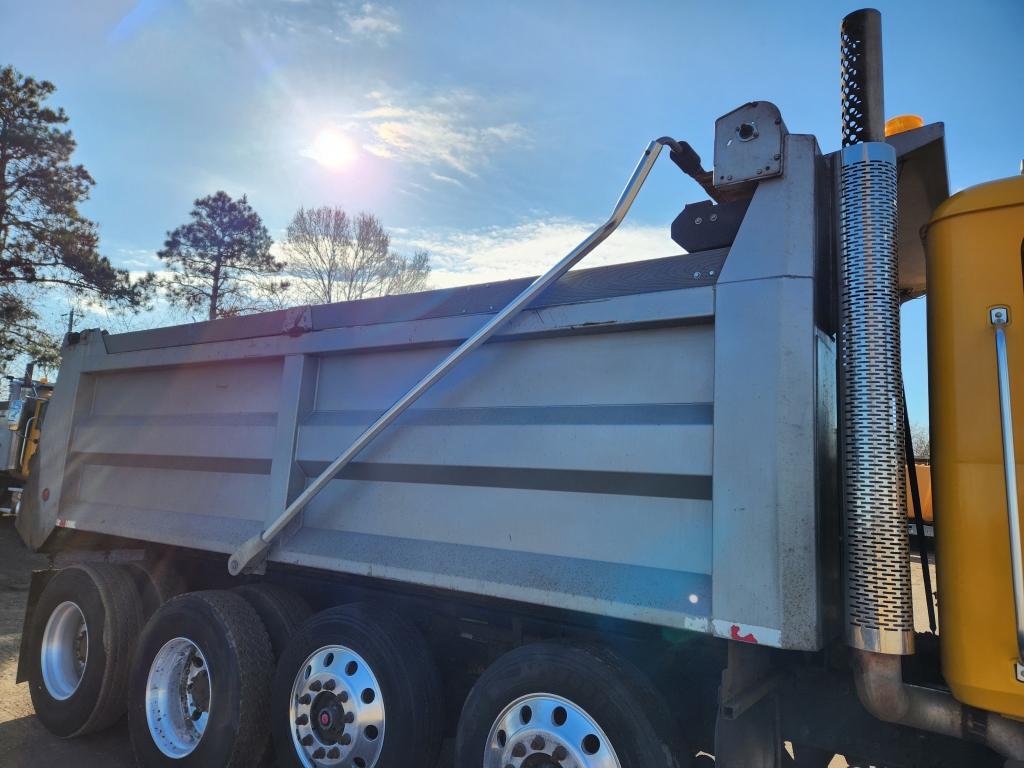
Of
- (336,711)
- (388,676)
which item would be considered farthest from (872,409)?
(336,711)

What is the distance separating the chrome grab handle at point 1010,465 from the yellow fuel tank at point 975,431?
0.02 metres

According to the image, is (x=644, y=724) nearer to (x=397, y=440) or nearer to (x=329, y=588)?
(x=397, y=440)

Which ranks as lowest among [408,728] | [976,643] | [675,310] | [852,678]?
[408,728]

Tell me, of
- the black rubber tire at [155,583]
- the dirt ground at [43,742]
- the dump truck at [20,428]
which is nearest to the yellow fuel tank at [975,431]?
the dirt ground at [43,742]

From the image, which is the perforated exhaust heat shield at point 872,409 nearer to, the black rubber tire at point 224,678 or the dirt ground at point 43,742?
the dirt ground at point 43,742

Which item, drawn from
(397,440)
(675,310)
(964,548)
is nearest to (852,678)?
(964,548)

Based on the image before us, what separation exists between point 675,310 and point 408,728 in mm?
2005

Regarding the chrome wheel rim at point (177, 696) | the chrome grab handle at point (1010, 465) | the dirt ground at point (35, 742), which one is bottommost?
the dirt ground at point (35, 742)

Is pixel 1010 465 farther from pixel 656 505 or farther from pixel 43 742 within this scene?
pixel 43 742

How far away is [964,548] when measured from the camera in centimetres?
204

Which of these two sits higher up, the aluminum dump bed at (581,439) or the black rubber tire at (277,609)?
the aluminum dump bed at (581,439)

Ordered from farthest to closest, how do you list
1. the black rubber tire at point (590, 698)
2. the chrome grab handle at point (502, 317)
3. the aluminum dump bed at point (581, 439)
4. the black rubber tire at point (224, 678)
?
the black rubber tire at point (224, 678) < the chrome grab handle at point (502, 317) < the black rubber tire at point (590, 698) < the aluminum dump bed at point (581, 439)

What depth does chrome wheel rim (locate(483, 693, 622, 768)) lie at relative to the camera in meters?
2.41

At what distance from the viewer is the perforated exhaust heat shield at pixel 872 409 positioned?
2092mm
